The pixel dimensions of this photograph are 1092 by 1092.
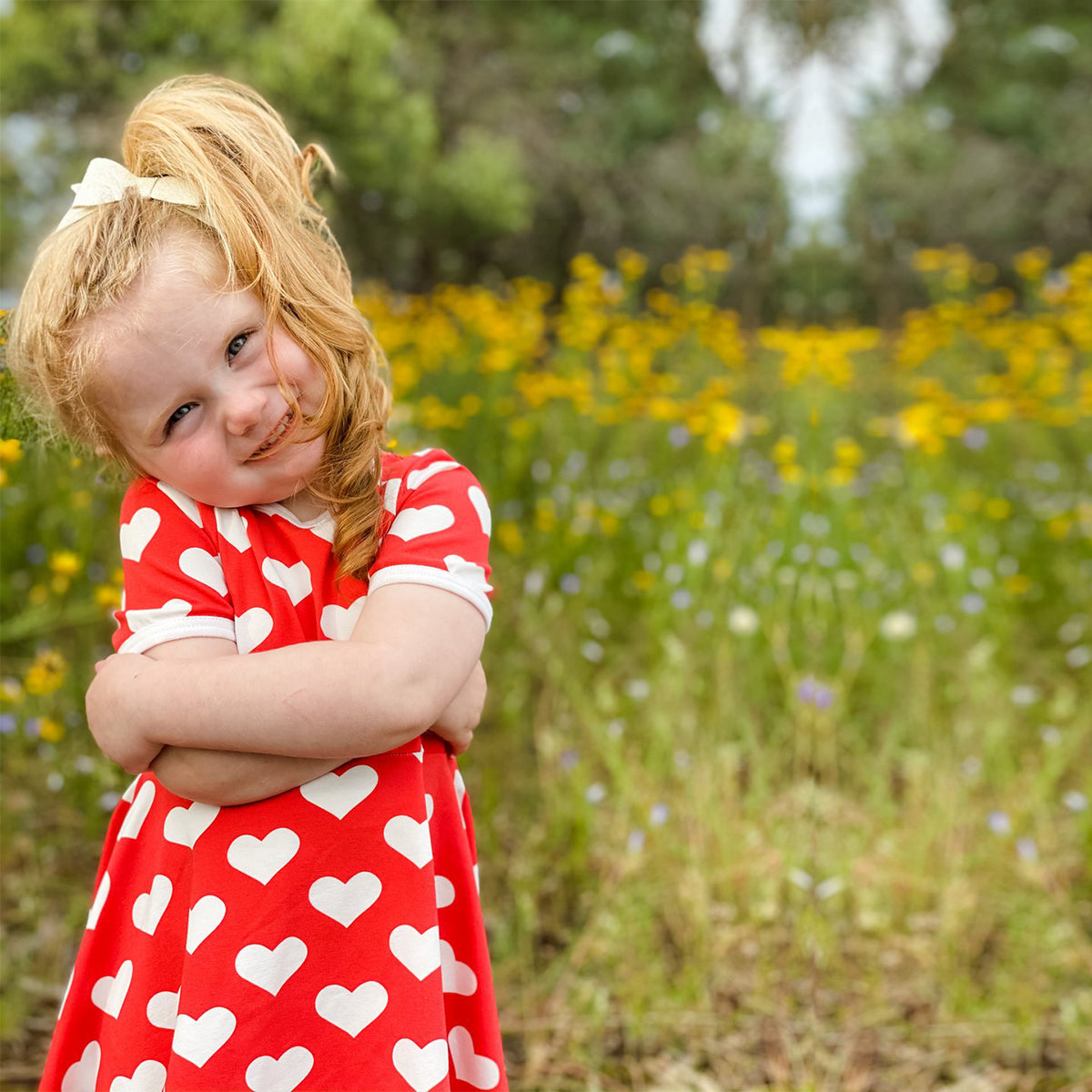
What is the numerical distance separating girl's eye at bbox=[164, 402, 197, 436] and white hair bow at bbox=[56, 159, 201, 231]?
0.51 feet

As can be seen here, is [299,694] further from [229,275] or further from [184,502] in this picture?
[229,275]

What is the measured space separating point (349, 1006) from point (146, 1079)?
7.3 inches

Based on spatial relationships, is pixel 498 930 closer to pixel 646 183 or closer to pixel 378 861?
pixel 378 861

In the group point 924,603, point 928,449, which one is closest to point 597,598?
point 924,603

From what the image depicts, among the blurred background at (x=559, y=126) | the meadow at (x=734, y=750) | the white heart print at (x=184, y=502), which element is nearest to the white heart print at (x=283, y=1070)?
the white heart print at (x=184, y=502)

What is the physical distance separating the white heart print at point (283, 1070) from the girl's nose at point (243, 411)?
50 centimetres

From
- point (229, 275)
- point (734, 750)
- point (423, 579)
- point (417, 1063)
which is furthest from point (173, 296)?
point (734, 750)

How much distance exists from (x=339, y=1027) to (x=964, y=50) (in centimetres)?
1074

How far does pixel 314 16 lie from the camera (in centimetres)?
628

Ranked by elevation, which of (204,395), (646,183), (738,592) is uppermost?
(204,395)

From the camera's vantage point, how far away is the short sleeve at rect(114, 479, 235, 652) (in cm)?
84

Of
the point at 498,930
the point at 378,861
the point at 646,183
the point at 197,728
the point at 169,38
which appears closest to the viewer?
the point at 197,728

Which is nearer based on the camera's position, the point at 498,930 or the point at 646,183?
the point at 498,930

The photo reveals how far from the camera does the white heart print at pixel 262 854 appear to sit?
0.86 m
